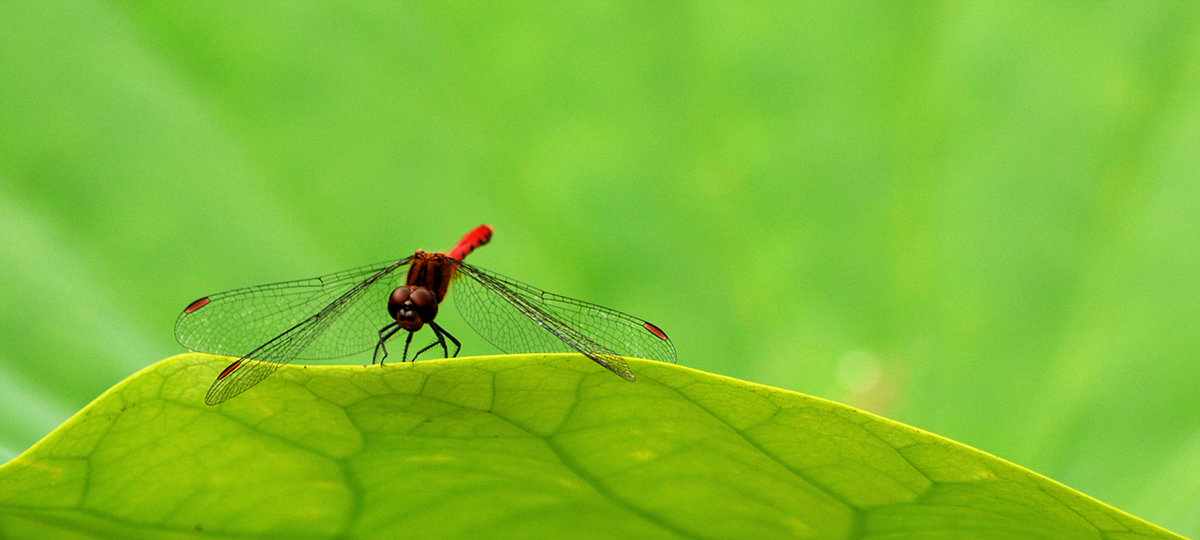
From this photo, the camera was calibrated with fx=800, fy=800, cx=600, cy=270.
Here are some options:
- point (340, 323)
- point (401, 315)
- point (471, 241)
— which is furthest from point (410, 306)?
point (471, 241)

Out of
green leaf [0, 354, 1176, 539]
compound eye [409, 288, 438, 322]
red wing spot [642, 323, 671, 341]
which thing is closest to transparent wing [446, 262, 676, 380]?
red wing spot [642, 323, 671, 341]

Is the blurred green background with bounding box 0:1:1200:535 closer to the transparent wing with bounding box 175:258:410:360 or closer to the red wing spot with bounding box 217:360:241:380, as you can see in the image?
the transparent wing with bounding box 175:258:410:360

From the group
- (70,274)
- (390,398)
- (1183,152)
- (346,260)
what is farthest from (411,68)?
(1183,152)

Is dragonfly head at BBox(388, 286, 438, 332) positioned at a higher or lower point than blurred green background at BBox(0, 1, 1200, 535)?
lower

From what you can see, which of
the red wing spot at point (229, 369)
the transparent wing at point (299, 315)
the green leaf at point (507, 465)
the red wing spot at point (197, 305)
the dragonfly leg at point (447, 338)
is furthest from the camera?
the dragonfly leg at point (447, 338)

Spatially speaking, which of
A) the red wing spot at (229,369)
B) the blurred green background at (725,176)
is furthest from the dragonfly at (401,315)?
the red wing spot at (229,369)

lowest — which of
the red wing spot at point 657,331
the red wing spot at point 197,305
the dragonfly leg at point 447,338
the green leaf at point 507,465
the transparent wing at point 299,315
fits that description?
the dragonfly leg at point 447,338

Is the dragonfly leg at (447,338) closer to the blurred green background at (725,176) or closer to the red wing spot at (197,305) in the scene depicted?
the blurred green background at (725,176)
